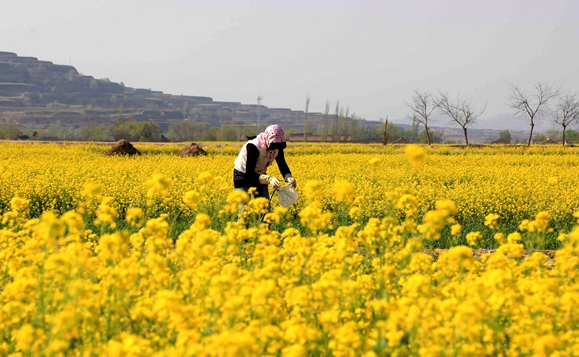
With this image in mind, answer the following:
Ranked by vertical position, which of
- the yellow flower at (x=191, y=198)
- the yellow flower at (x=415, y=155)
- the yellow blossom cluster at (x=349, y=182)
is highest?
the yellow flower at (x=415, y=155)

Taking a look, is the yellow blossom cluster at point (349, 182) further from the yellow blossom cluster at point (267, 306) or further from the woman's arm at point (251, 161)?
the yellow blossom cluster at point (267, 306)

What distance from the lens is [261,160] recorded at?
7.25 m

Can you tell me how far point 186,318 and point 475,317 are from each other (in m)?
1.50

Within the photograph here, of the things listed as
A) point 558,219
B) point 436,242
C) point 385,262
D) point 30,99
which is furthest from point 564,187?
point 30,99

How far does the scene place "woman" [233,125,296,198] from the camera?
698 cm

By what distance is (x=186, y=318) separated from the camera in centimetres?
326

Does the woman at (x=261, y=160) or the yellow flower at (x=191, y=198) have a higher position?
the woman at (x=261, y=160)

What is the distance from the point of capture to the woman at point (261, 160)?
698cm

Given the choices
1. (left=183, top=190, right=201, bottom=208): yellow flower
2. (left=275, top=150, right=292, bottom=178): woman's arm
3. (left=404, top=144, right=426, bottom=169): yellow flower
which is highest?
(left=404, top=144, right=426, bottom=169): yellow flower

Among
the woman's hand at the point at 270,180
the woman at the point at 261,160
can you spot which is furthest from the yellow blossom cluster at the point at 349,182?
the woman's hand at the point at 270,180

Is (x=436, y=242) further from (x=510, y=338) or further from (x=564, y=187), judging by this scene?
(x=564, y=187)

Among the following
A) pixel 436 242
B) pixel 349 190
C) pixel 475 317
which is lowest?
pixel 436 242

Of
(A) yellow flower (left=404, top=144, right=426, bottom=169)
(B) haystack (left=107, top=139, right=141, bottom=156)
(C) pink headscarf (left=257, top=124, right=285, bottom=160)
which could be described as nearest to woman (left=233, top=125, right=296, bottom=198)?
(C) pink headscarf (left=257, top=124, right=285, bottom=160)

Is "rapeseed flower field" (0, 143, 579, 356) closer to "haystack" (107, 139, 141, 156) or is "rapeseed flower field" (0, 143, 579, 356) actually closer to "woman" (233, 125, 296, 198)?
"woman" (233, 125, 296, 198)
